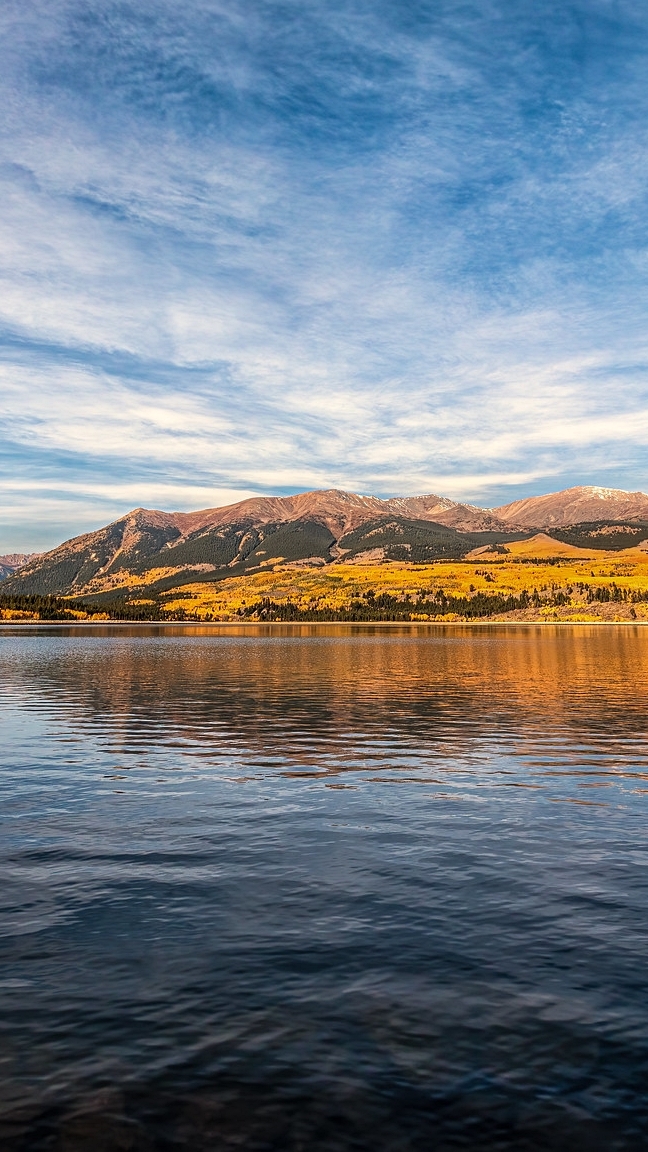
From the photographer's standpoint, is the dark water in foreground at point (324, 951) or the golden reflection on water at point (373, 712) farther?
the golden reflection on water at point (373, 712)

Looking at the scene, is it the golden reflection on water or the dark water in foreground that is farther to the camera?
the golden reflection on water

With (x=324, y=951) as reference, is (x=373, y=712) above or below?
below

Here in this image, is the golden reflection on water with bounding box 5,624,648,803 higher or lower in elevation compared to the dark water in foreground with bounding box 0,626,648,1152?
lower

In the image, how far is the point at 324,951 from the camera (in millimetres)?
19625

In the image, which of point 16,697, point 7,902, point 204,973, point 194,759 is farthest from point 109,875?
point 16,697

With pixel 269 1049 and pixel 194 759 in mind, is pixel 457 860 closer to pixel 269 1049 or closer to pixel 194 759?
pixel 269 1049

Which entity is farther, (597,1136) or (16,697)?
(16,697)

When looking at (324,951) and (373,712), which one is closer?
(324,951)

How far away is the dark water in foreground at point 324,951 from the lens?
1344cm

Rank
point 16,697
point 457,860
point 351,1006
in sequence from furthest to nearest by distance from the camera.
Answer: point 16,697 < point 457,860 < point 351,1006

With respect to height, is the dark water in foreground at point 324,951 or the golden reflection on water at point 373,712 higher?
the dark water in foreground at point 324,951

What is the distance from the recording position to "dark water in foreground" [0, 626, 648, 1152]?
13438 mm

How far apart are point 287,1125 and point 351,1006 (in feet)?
13.1

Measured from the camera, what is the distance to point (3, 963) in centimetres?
1897
